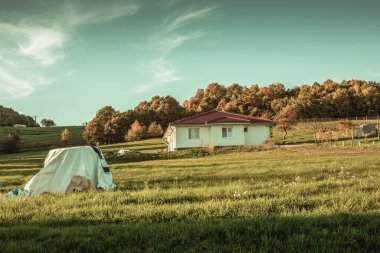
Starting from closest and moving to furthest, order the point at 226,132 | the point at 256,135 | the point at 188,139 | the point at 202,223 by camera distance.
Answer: the point at 202,223
the point at 188,139
the point at 226,132
the point at 256,135

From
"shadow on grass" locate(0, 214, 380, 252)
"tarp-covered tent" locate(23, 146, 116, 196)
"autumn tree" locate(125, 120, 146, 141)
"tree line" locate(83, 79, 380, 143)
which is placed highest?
"tree line" locate(83, 79, 380, 143)

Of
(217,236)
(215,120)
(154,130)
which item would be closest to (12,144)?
(154,130)

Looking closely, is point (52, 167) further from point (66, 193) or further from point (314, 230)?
point (314, 230)

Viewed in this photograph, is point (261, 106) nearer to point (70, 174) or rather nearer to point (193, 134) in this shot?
point (193, 134)

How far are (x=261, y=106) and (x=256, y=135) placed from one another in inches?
1831

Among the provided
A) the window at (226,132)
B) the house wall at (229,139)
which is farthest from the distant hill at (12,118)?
the window at (226,132)

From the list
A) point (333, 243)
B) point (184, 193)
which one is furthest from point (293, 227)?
point (184, 193)

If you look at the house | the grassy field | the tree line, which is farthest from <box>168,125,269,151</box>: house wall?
the grassy field

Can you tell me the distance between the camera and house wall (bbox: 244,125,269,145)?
40.6m

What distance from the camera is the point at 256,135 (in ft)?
134

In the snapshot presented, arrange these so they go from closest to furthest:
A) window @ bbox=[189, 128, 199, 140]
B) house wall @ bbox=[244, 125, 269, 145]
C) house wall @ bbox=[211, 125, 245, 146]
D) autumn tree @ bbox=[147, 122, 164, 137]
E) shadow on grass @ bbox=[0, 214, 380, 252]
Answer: shadow on grass @ bbox=[0, 214, 380, 252] → house wall @ bbox=[211, 125, 245, 146] → window @ bbox=[189, 128, 199, 140] → house wall @ bbox=[244, 125, 269, 145] → autumn tree @ bbox=[147, 122, 164, 137]

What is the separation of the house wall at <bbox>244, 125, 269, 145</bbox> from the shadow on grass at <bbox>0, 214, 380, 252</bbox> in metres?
35.9

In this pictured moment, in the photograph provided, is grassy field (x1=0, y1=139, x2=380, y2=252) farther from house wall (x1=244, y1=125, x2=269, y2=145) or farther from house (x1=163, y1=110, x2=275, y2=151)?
house wall (x1=244, y1=125, x2=269, y2=145)

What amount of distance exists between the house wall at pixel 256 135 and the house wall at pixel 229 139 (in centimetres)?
166
